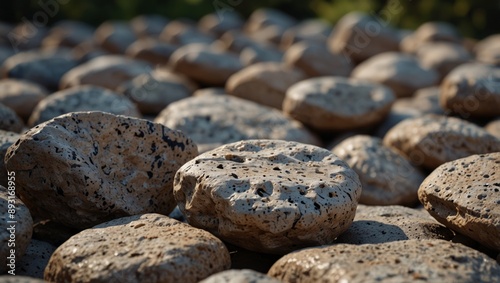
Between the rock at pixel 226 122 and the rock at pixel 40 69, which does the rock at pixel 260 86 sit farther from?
the rock at pixel 40 69

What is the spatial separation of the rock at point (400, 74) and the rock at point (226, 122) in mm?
2132

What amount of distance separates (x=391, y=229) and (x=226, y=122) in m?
1.96

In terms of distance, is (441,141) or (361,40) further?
(361,40)

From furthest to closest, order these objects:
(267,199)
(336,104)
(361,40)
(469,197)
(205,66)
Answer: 1. (361,40)
2. (205,66)
3. (336,104)
4. (469,197)
5. (267,199)

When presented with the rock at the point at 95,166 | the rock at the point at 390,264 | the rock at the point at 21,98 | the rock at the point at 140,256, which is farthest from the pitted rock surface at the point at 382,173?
the rock at the point at 21,98

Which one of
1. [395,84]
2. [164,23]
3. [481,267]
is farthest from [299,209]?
[164,23]

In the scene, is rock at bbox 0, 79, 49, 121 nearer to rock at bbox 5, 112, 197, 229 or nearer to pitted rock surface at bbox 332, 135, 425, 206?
rock at bbox 5, 112, 197, 229

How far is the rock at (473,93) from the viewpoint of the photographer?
546cm

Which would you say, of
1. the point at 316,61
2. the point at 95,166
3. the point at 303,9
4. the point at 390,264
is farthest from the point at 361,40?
the point at 303,9

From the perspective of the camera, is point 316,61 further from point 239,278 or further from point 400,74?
point 239,278

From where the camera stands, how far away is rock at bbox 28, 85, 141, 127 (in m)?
4.72

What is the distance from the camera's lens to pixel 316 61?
7316mm

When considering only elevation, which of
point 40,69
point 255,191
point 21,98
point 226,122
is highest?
point 255,191

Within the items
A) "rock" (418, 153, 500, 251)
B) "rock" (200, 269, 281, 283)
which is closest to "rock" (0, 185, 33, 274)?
"rock" (200, 269, 281, 283)
